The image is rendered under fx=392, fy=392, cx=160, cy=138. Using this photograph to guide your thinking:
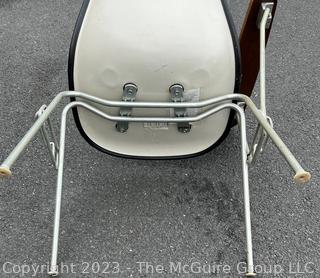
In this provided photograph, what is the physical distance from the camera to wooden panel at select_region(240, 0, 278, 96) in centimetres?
119

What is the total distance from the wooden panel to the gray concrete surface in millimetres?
346

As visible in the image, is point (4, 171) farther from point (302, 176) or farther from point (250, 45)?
point (250, 45)

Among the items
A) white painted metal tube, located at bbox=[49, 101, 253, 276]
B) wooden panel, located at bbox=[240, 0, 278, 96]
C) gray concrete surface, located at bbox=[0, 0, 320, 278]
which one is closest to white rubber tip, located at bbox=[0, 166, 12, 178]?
white painted metal tube, located at bbox=[49, 101, 253, 276]

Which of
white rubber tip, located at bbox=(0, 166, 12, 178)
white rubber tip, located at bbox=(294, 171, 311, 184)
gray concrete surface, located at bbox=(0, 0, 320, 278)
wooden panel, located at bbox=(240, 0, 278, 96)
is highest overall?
wooden panel, located at bbox=(240, 0, 278, 96)

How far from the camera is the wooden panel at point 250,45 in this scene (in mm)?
1186

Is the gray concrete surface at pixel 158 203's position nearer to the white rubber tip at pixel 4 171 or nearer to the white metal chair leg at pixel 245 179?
the white metal chair leg at pixel 245 179

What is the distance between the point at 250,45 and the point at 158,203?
0.65m

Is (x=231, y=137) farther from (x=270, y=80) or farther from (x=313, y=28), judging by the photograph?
(x=313, y=28)

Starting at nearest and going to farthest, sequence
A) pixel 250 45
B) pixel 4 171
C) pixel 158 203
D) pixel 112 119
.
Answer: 1. pixel 4 171
2. pixel 112 119
3. pixel 250 45
4. pixel 158 203

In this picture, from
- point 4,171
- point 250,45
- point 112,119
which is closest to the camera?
point 4,171

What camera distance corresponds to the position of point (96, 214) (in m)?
1.42

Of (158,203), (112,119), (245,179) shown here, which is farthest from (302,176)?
(158,203)

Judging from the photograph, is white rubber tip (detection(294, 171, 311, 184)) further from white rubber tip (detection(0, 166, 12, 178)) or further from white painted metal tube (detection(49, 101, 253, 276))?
white rubber tip (detection(0, 166, 12, 178))

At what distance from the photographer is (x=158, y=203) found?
1458 mm
